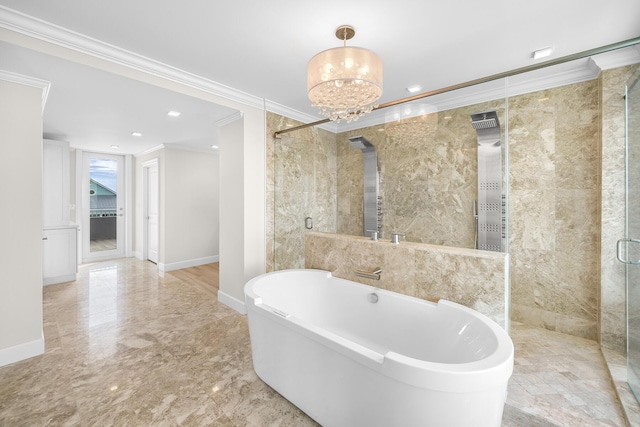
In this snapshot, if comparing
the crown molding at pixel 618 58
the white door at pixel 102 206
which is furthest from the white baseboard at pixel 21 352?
the crown molding at pixel 618 58

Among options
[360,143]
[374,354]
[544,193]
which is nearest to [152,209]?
[360,143]

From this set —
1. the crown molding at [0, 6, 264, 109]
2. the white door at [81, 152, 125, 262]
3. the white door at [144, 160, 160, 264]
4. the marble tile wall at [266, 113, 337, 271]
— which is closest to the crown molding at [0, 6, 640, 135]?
the crown molding at [0, 6, 264, 109]

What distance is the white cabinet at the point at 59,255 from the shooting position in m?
4.07

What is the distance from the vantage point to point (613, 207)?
7.36 ft

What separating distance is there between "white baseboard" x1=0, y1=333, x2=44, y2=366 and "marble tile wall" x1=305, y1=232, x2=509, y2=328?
259 cm

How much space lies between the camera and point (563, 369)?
2000mm

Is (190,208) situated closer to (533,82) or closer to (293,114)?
(293,114)

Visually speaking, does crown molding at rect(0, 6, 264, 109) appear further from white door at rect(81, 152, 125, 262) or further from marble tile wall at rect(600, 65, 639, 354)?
white door at rect(81, 152, 125, 262)

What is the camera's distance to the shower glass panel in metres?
1.79

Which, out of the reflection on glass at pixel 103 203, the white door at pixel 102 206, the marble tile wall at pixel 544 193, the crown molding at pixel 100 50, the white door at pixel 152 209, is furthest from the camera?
the reflection on glass at pixel 103 203

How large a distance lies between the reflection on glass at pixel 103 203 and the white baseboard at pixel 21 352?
161 inches

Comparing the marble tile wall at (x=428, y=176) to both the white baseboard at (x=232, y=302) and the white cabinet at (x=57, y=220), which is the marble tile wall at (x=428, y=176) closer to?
the white baseboard at (x=232, y=302)

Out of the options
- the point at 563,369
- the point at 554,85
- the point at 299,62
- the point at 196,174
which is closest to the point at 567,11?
the point at 554,85

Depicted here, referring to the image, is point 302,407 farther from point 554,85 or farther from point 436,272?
point 554,85
